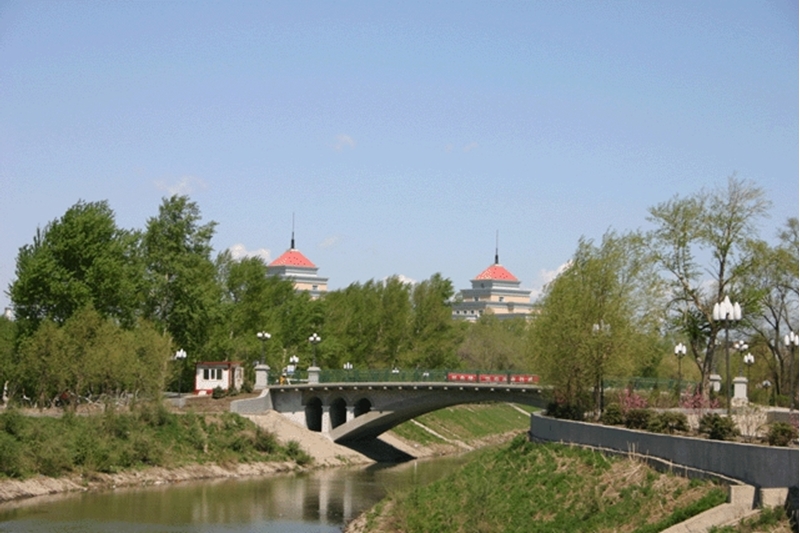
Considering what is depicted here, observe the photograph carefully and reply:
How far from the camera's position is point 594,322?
43094 mm

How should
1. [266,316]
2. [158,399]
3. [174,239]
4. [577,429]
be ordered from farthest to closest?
[266,316] → [174,239] → [158,399] → [577,429]

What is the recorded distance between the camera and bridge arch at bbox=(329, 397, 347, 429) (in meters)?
70.8

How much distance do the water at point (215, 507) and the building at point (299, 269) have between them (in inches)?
4809

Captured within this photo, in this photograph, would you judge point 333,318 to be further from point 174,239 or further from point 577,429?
point 577,429

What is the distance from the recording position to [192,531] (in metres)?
39.3

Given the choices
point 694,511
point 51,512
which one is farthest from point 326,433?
point 694,511

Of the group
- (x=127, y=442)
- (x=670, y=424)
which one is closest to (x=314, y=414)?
(x=127, y=442)

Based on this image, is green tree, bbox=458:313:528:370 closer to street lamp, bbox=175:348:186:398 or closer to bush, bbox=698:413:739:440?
street lamp, bbox=175:348:186:398

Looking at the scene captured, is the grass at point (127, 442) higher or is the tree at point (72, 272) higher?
the tree at point (72, 272)

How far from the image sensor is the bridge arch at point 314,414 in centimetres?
7044

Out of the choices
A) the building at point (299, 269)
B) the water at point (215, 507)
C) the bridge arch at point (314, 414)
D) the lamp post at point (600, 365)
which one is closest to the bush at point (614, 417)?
the lamp post at point (600, 365)

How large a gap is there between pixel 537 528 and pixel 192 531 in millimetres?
13432

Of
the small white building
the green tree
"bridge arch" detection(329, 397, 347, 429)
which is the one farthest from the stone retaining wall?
the green tree

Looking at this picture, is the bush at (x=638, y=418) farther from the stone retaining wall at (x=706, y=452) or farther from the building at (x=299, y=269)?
the building at (x=299, y=269)
